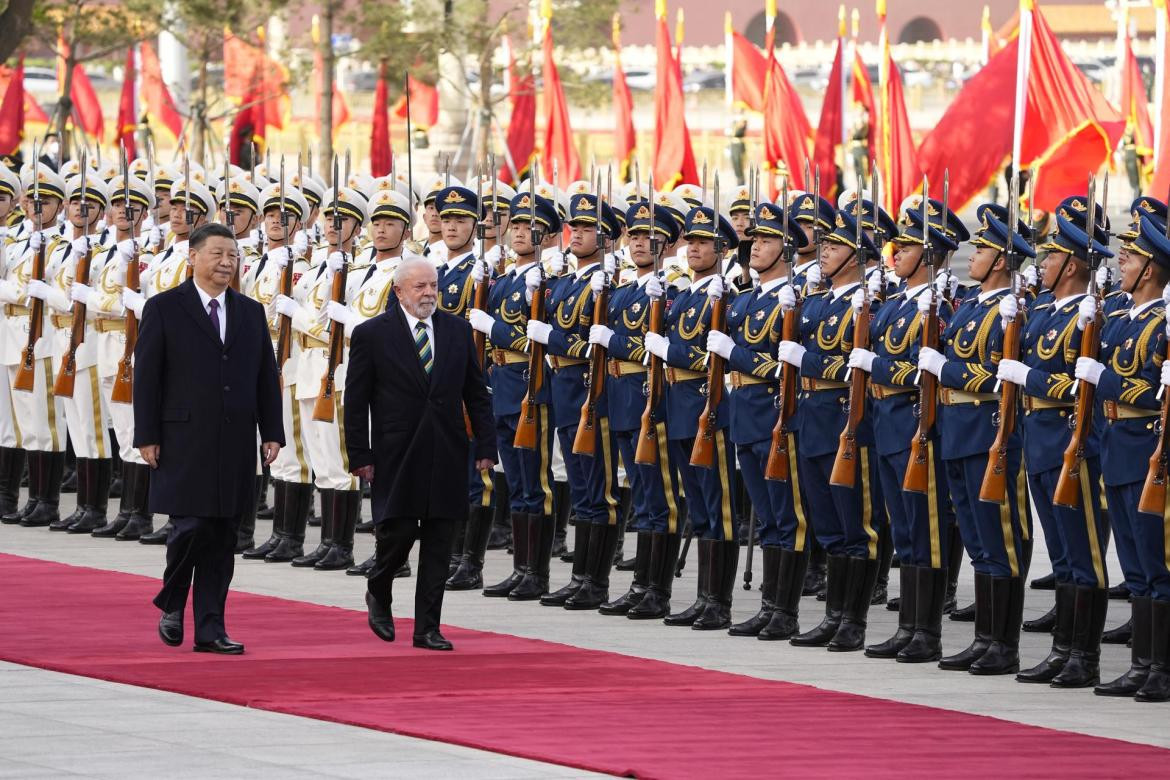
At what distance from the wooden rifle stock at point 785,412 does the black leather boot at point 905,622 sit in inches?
26.5

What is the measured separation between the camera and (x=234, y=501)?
365 inches

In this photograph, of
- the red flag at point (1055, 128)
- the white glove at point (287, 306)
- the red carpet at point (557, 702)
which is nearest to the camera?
the red carpet at point (557, 702)

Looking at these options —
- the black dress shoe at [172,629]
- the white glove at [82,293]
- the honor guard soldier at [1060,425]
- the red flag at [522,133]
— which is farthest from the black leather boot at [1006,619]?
the red flag at [522,133]

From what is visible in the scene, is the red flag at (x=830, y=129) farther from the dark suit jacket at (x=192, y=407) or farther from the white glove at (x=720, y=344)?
the dark suit jacket at (x=192, y=407)

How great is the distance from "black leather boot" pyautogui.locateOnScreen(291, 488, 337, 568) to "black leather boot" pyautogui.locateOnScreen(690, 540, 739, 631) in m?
2.37

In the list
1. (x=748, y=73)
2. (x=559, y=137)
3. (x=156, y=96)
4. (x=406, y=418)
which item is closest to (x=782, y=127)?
(x=559, y=137)

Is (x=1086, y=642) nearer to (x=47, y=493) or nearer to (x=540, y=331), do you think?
(x=540, y=331)

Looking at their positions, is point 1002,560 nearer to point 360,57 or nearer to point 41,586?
point 41,586

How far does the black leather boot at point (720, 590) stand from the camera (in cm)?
1029

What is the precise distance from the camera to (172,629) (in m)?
9.23

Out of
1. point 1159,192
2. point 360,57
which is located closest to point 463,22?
point 360,57

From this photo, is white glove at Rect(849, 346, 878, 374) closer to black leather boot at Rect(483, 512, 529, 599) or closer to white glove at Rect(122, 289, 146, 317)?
black leather boot at Rect(483, 512, 529, 599)

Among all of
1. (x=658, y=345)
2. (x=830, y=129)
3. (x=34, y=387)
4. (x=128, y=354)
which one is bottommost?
(x=34, y=387)

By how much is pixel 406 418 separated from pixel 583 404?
1.64m
